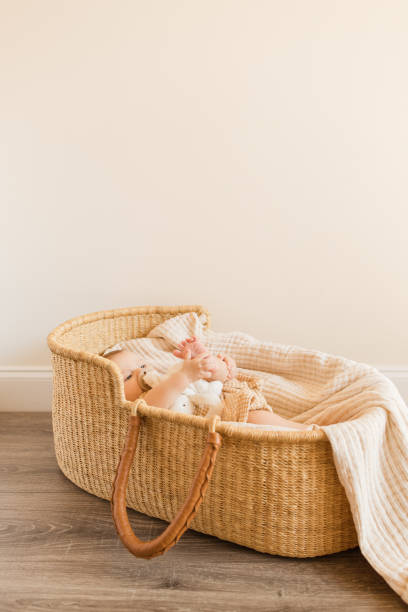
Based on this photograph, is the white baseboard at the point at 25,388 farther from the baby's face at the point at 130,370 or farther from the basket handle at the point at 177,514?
the basket handle at the point at 177,514

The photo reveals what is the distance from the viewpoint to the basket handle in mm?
1077

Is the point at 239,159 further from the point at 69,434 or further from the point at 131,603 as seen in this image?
the point at 131,603

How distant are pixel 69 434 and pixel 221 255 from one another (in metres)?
0.84

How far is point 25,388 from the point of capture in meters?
2.11

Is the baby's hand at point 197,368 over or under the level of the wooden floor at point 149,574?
over

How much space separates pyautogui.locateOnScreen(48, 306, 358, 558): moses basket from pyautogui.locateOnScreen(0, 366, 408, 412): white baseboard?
696 millimetres

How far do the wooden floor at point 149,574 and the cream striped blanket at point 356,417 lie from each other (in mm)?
92

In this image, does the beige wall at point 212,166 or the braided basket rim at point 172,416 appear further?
the beige wall at point 212,166

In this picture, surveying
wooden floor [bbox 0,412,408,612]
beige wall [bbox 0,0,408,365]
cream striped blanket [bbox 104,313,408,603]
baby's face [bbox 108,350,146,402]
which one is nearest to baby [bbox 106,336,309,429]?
baby's face [bbox 108,350,146,402]

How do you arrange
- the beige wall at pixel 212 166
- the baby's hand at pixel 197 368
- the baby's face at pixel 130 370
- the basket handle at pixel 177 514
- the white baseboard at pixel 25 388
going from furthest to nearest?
the white baseboard at pixel 25 388
the beige wall at pixel 212 166
the baby's face at pixel 130 370
the baby's hand at pixel 197 368
the basket handle at pixel 177 514

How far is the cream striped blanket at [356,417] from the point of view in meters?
1.16

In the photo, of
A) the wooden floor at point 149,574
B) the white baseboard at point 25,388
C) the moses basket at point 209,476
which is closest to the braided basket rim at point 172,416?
the moses basket at point 209,476

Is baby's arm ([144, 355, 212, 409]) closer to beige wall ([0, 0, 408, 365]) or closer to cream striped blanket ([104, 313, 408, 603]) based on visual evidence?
cream striped blanket ([104, 313, 408, 603])

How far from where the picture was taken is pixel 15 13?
1.93m
